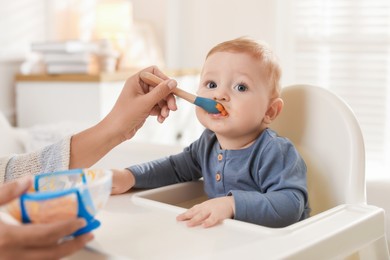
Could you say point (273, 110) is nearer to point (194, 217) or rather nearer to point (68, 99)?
point (194, 217)

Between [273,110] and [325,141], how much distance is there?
0.38ft

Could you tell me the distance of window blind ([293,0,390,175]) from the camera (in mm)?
2920

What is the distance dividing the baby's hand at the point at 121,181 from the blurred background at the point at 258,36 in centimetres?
173

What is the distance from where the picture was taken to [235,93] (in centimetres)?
103

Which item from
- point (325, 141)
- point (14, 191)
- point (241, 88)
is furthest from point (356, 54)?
point (14, 191)

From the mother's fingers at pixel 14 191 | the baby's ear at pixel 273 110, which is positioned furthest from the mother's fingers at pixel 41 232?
the baby's ear at pixel 273 110

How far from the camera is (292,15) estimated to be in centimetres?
312

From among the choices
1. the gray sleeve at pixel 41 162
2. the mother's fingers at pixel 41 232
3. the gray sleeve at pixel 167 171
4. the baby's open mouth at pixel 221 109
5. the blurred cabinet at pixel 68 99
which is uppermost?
the baby's open mouth at pixel 221 109

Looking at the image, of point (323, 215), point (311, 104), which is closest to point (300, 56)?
point (311, 104)

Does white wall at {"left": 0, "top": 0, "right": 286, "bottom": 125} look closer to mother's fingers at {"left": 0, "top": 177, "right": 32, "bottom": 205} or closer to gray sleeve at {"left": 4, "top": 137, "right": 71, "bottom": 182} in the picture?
gray sleeve at {"left": 4, "top": 137, "right": 71, "bottom": 182}

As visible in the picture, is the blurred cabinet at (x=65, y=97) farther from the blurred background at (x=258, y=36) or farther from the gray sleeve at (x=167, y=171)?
the gray sleeve at (x=167, y=171)

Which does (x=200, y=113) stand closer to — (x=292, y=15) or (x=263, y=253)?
(x=263, y=253)

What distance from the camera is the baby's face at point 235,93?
1.02 m

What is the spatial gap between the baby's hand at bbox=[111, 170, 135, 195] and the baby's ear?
271 mm
